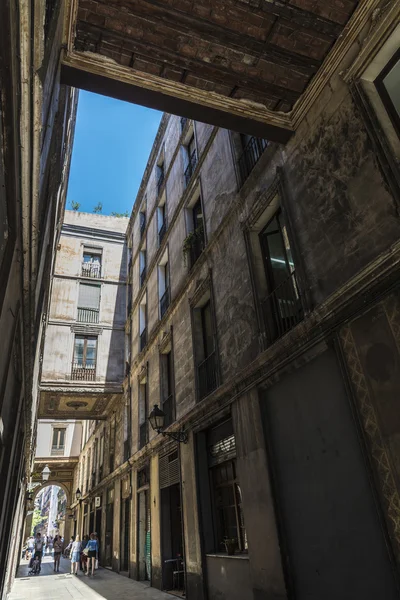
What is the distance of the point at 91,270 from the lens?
66.7ft

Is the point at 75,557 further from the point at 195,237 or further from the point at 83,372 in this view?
the point at 195,237

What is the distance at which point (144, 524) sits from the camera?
1345 cm

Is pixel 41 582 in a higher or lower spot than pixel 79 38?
lower

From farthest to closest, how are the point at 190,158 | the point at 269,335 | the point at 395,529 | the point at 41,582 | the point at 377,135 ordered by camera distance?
the point at 41,582
the point at 190,158
the point at 269,335
the point at 377,135
the point at 395,529

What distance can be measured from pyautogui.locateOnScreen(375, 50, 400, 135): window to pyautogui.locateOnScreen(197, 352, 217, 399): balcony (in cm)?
610

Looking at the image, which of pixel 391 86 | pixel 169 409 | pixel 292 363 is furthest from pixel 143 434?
pixel 391 86

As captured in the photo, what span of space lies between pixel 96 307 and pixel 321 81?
15280 mm

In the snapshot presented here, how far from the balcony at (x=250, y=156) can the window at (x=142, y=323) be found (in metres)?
8.56

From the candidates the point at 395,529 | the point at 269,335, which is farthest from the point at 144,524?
the point at 395,529

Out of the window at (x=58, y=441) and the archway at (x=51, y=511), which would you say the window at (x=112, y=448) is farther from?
the window at (x=58, y=441)

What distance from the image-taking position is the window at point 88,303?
1889 cm

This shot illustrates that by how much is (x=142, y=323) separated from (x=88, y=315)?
357cm

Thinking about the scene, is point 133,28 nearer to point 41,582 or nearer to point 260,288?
point 260,288

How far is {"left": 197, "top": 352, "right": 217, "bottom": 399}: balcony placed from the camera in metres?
9.52
